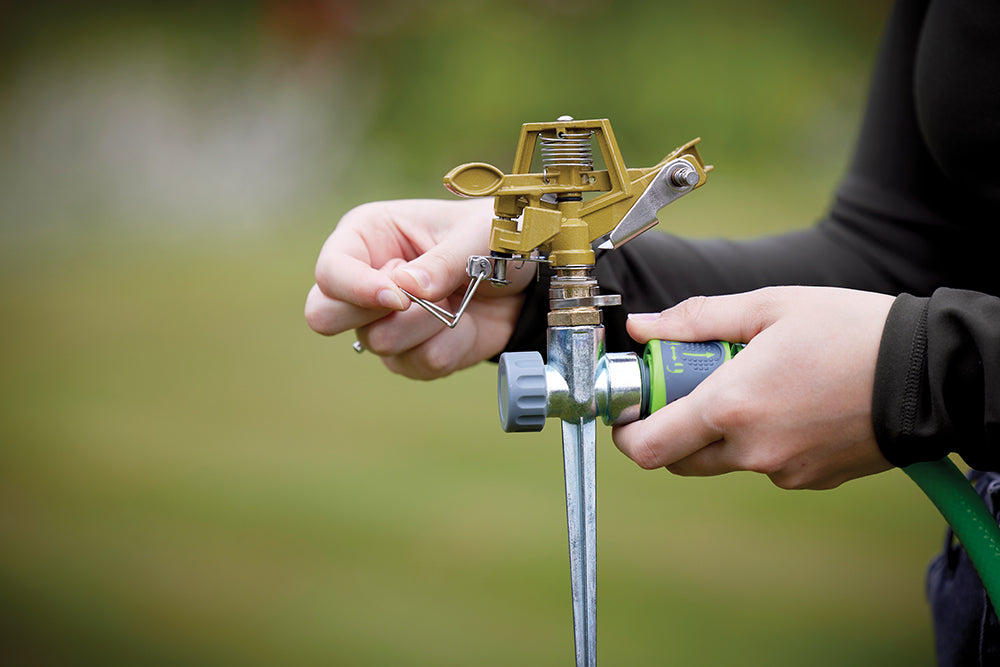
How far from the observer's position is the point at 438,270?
33cm

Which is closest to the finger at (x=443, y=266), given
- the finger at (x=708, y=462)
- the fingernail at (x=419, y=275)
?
the fingernail at (x=419, y=275)

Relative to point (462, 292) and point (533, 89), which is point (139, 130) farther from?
point (462, 292)

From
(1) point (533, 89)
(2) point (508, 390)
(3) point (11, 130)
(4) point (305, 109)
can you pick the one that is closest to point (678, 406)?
(2) point (508, 390)

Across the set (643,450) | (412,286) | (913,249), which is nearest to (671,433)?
(643,450)

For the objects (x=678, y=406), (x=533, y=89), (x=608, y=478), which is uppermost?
(x=533, y=89)

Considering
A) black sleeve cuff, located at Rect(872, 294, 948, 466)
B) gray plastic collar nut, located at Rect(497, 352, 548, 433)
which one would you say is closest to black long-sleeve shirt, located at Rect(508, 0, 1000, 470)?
black sleeve cuff, located at Rect(872, 294, 948, 466)

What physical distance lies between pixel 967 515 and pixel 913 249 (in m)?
0.20

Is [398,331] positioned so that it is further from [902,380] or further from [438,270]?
[902,380]

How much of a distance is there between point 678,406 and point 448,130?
1.13 metres

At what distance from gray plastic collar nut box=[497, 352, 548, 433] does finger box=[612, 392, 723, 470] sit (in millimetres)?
33

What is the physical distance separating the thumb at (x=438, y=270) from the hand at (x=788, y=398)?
0.09 metres

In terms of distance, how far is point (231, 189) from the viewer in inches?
55.7

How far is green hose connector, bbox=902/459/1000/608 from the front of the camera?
0.30 meters

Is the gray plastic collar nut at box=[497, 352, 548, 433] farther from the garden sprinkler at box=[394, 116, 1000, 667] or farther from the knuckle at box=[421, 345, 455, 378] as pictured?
the knuckle at box=[421, 345, 455, 378]
